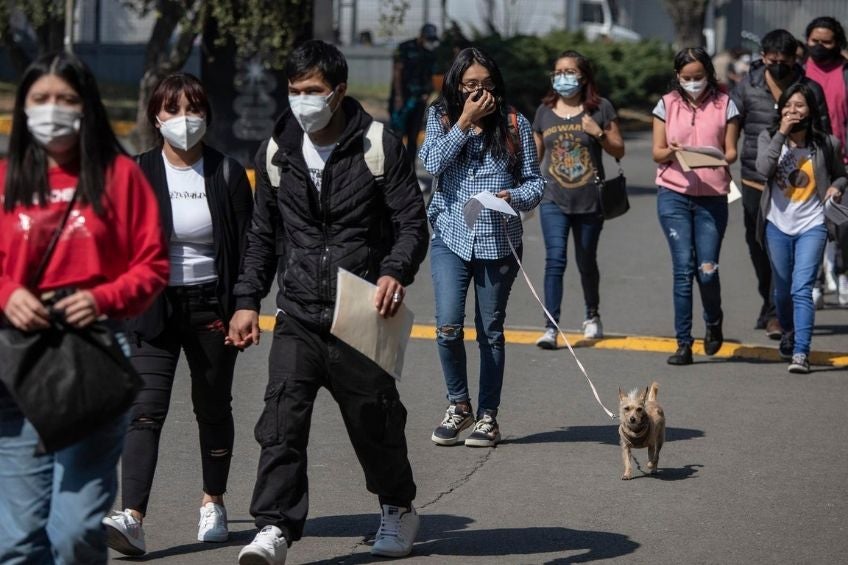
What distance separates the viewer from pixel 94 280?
414cm

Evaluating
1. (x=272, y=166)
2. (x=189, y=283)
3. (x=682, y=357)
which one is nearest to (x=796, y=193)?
(x=682, y=357)

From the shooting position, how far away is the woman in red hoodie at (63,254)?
13.4 ft

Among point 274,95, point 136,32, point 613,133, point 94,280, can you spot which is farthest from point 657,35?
point 94,280

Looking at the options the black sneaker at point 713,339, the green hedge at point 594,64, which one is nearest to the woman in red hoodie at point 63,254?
the black sneaker at point 713,339

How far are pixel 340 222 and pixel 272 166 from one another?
0.36 m

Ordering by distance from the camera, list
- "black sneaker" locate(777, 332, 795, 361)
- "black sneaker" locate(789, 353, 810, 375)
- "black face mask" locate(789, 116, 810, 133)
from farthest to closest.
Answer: "black sneaker" locate(777, 332, 795, 361), "black sneaker" locate(789, 353, 810, 375), "black face mask" locate(789, 116, 810, 133)

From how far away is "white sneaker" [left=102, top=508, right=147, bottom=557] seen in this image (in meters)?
5.39

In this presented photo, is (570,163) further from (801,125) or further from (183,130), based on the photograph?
(183,130)

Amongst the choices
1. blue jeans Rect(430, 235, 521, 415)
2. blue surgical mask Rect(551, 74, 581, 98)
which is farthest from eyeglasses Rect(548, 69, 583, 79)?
blue jeans Rect(430, 235, 521, 415)

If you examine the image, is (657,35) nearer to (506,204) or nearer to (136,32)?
(136,32)

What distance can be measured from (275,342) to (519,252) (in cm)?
225

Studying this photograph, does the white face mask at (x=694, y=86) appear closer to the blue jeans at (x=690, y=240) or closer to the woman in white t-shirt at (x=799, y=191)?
the woman in white t-shirt at (x=799, y=191)

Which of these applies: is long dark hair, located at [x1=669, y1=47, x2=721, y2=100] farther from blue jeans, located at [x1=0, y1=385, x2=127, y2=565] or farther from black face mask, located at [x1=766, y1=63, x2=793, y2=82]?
blue jeans, located at [x1=0, y1=385, x2=127, y2=565]

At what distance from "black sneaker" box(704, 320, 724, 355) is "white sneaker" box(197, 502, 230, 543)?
4660 mm
